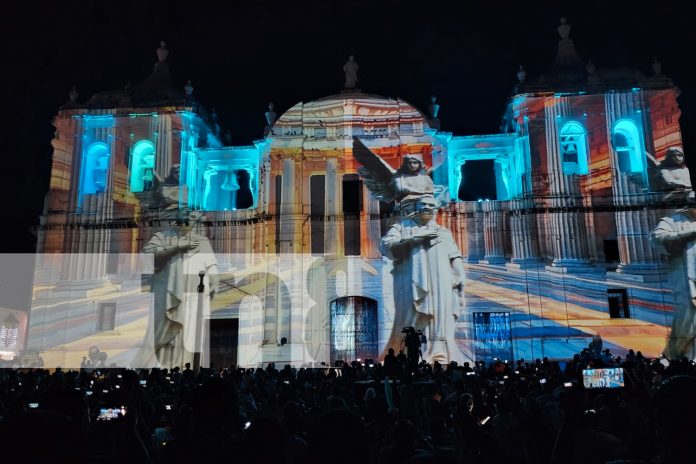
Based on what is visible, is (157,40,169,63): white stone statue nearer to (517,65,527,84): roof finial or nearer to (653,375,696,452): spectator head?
(517,65,527,84): roof finial

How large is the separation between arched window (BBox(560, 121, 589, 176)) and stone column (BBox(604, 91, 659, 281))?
127cm

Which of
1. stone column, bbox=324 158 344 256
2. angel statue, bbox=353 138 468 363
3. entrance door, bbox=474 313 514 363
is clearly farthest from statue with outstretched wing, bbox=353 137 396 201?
entrance door, bbox=474 313 514 363

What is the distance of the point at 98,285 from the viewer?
1171 inches

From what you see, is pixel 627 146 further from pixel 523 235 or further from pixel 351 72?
pixel 351 72

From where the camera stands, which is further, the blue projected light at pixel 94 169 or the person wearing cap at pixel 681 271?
the blue projected light at pixel 94 169

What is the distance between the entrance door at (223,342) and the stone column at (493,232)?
486 inches

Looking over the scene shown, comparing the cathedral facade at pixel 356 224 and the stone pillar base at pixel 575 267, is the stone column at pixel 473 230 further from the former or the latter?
the stone pillar base at pixel 575 267

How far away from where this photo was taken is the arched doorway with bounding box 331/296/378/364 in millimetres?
28203

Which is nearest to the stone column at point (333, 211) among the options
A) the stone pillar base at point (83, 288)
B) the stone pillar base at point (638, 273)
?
the stone pillar base at point (83, 288)

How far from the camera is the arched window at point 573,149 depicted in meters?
30.2

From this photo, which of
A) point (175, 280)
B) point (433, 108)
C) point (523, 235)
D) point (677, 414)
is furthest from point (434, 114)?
point (677, 414)

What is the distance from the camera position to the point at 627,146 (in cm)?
3086

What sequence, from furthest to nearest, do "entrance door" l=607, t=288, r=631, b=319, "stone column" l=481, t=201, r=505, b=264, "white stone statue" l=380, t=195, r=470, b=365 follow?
"stone column" l=481, t=201, r=505, b=264 → "entrance door" l=607, t=288, r=631, b=319 → "white stone statue" l=380, t=195, r=470, b=365

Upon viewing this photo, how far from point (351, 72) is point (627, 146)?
14677 millimetres
